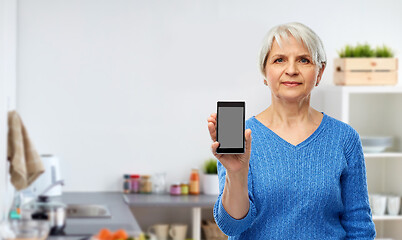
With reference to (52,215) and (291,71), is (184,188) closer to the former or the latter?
(52,215)

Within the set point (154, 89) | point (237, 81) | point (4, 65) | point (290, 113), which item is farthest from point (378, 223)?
point (290, 113)

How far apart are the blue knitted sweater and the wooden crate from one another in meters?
2.37

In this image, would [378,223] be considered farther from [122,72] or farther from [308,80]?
[308,80]

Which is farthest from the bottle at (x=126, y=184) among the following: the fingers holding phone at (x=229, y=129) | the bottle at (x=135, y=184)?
the fingers holding phone at (x=229, y=129)

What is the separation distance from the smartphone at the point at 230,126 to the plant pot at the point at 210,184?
8.30 feet

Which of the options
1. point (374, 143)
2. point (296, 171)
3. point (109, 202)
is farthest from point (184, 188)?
point (296, 171)

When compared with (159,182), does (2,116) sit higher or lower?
higher

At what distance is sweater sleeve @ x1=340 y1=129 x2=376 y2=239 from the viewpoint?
1.48m

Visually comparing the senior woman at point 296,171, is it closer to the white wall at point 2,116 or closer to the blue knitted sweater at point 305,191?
the blue knitted sweater at point 305,191

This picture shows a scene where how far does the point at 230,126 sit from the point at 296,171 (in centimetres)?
28

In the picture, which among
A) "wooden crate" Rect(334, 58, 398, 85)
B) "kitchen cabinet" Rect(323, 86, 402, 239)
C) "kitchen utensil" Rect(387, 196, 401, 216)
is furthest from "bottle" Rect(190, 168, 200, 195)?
"kitchen utensil" Rect(387, 196, 401, 216)

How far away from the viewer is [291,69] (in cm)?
146

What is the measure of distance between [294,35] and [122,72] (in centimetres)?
245

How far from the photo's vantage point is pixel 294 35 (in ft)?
4.89
